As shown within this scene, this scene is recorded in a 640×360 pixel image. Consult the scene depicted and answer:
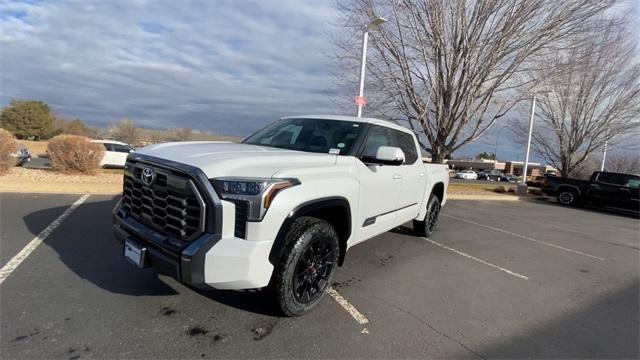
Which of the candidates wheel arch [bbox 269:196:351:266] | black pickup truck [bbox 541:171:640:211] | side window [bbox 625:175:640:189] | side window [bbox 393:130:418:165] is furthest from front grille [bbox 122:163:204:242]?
side window [bbox 625:175:640:189]

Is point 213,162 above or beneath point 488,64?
beneath

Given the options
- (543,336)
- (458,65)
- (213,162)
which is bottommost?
(543,336)

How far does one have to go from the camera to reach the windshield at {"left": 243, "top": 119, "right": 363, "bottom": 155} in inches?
171

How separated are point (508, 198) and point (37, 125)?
208ft

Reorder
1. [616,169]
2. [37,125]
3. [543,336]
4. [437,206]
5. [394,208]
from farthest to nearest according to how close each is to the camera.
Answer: [37,125] < [616,169] < [437,206] < [394,208] < [543,336]

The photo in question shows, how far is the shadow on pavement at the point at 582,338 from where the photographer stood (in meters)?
3.28

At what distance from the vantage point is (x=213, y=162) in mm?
3002

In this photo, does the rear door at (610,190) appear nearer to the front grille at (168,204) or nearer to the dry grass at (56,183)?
the dry grass at (56,183)

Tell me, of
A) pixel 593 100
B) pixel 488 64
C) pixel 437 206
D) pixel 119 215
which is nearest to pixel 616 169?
pixel 593 100

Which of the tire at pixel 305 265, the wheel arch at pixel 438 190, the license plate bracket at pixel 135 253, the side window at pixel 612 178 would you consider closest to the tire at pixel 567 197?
the side window at pixel 612 178

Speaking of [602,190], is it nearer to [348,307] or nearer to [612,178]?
[612,178]

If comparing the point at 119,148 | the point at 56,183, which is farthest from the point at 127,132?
the point at 56,183

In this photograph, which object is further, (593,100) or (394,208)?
(593,100)

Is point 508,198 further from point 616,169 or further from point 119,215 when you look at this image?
point 616,169
